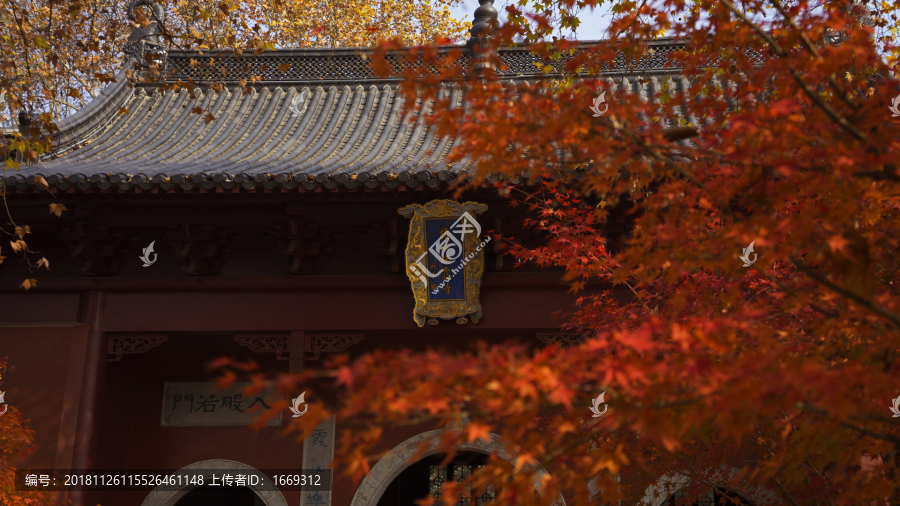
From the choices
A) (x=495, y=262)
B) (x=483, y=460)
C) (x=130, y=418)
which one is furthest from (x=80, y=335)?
(x=483, y=460)

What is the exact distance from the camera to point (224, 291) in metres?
5.18

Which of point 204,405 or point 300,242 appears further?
point 204,405

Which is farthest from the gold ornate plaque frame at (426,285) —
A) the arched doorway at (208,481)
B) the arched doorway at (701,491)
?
the arched doorway at (208,481)

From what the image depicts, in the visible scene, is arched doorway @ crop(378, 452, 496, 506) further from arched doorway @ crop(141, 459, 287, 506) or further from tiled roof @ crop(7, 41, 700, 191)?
tiled roof @ crop(7, 41, 700, 191)

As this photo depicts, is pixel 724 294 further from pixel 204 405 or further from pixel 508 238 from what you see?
pixel 204 405

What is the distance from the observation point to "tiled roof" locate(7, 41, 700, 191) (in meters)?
4.41

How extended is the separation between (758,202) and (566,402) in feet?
2.83

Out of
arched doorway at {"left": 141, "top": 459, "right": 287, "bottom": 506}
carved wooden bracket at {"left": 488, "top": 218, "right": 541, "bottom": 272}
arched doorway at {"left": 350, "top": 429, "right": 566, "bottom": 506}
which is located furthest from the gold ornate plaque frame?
arched doorway at {"left": 141, "top": 459, "right": 287, "bottom": 506}

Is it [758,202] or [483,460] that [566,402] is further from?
[483,460]

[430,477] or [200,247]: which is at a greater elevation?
[200,247]

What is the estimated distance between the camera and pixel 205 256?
5.08 metres

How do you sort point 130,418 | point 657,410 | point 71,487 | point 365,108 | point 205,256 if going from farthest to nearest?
point 365,108 → point 130,418 → point 205,256 → point 71,487 → point 657,410

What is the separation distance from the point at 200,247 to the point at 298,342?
1.03 metres

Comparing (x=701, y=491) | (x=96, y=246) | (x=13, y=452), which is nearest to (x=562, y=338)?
(x=701, y=491)
